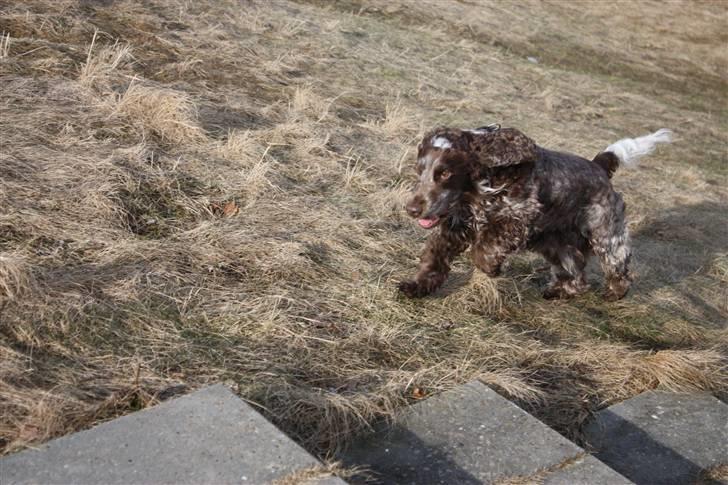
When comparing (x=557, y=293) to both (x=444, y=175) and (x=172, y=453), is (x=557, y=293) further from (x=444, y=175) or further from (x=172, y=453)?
(x=172, y=453)

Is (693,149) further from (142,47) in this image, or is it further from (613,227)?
(142,47)

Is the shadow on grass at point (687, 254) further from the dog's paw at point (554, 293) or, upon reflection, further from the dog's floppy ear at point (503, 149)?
the dog's floppy ear at point (503, 149)

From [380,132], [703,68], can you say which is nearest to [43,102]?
[380,132]

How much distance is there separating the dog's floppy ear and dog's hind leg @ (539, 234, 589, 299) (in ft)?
2.95

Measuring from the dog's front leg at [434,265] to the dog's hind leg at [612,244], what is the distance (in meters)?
1.05

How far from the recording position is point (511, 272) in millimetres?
6367

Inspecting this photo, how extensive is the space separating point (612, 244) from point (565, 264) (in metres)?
0.37

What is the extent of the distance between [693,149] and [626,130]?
800mm

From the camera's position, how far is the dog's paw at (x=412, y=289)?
5.49 m

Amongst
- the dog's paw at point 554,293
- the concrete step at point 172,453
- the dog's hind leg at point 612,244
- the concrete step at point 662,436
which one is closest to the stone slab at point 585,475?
the concrete step at point 662,436

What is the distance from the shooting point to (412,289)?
18.0ft

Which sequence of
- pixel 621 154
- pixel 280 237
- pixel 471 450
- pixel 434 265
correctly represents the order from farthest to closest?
pixel 621 154 → pixel 280 237 → pixel 434 265 → pixel 471 450

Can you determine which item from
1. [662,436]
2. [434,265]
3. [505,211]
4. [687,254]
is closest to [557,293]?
[505,211]

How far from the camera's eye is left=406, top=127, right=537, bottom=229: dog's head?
215 inches
